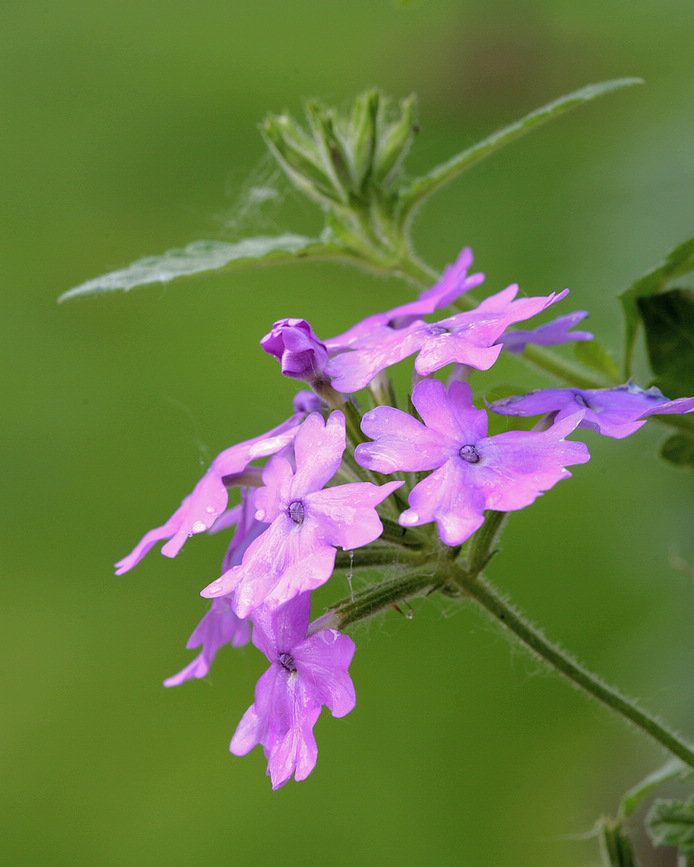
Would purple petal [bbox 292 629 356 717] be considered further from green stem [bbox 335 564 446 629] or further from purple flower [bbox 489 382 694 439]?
purple flower [bbox 489 382 694 439]

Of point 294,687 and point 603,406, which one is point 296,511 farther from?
point 603,406

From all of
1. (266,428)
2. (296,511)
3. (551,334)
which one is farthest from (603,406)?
(266,428)

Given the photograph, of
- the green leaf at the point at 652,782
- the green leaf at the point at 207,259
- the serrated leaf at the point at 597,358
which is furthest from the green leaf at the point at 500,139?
the green leaf at the point at 652,782

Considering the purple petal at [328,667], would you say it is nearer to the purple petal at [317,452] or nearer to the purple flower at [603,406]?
the purple petal at [317,452]

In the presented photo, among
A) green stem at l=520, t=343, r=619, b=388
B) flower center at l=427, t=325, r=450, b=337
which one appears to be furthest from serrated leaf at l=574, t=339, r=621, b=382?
flower center at l=427, t=325, r=450, b=337

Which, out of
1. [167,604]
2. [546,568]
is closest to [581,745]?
[546,568]

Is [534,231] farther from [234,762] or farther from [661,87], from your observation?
[234,762]

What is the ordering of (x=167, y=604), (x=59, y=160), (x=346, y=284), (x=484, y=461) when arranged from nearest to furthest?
(x=484, y=461) < (x=167, y=604) < (x=346, y=284) < (x=59, y=160)
